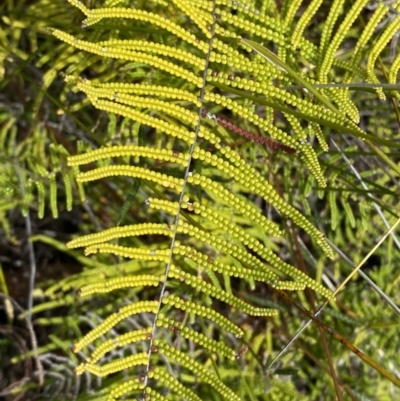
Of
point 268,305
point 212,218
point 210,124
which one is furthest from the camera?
point 268,305

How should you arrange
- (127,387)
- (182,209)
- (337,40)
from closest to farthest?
(127,387) < (337,40) < (182,209)

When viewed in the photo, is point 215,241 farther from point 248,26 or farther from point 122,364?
point 248,26

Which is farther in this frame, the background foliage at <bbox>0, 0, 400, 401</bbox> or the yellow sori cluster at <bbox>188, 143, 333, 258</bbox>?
the background foliage at <bbox>0, 0, 400, 401</bbox>

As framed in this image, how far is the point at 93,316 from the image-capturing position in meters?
1.73

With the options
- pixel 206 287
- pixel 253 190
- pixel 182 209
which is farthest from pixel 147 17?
pixel 182 209

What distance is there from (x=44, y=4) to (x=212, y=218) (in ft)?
3.19

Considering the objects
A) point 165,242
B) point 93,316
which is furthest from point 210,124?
point 93,316

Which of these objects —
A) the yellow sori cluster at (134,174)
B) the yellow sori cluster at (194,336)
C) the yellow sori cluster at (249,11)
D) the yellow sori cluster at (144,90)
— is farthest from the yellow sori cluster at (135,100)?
the yellow sori cluster at (194,336)

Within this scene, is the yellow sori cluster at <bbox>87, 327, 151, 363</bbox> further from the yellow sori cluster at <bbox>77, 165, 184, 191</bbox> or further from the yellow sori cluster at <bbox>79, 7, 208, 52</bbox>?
the yellow sori cluster at <bbox>79, 7, 208, 52</bbox>

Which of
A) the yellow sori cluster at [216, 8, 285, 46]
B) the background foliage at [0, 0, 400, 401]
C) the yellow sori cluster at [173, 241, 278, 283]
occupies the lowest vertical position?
the background foliage at [0, 0, 400, 401]

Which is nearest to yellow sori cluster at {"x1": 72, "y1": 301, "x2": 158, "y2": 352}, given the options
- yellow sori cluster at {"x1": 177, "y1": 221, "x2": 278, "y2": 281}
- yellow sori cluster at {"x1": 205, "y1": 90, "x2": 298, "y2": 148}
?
yellow sori cluster at {"x1": 177, "y1": 221, "x2": 278, "y2": 281}

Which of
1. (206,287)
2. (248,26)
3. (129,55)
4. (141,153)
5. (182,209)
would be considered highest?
(248,26)

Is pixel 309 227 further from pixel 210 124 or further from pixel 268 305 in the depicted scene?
pixel 268 305

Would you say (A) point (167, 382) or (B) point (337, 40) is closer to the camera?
(A) point (167, 382)
